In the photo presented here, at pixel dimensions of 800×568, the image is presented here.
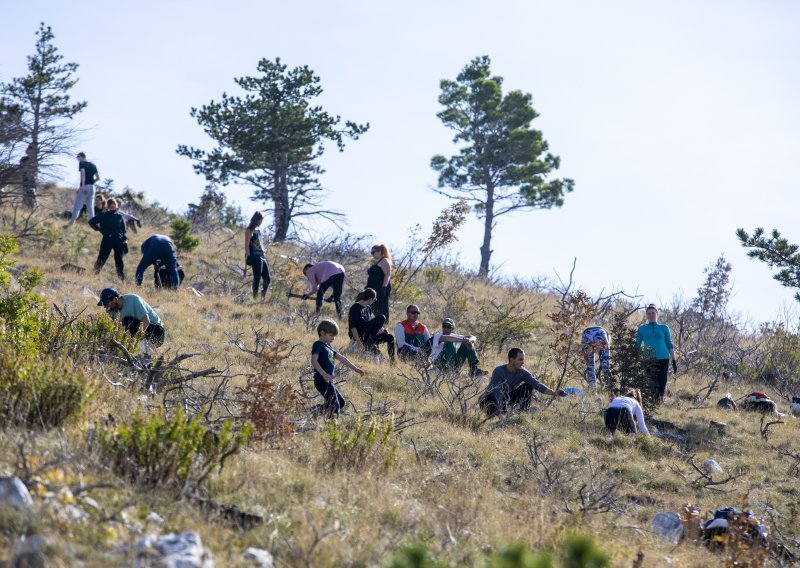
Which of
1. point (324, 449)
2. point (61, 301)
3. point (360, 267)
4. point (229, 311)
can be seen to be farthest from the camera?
point (360, 267)

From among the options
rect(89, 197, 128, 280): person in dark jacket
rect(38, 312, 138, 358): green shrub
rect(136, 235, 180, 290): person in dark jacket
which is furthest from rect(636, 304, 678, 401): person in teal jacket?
rect(89, 197, 128, 280): person in dark jacket

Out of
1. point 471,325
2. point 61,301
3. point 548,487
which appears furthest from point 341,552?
point 471,325

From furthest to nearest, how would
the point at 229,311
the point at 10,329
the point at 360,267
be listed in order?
the point at 360,267 → the point at 229,311 → the point at 10,329

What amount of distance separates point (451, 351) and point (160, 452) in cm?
703

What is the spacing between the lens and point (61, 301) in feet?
40.5

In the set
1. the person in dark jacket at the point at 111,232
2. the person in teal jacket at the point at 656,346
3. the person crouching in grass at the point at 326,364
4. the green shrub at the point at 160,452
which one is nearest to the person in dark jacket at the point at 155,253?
the person in dark jacket at the point at 111,232

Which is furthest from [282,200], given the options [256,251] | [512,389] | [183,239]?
[512,389]

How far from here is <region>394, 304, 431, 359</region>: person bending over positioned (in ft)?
40.0

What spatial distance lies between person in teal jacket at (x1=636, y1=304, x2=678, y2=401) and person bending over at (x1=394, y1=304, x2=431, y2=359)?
3.01 meters

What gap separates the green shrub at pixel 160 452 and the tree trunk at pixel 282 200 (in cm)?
1982

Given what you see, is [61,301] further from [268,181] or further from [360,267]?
[268,181]

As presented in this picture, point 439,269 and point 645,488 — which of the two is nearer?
point 645,488

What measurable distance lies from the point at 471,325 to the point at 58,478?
40.3 ft

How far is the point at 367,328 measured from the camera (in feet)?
40.1
